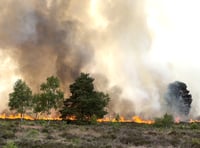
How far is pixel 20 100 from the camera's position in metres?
111

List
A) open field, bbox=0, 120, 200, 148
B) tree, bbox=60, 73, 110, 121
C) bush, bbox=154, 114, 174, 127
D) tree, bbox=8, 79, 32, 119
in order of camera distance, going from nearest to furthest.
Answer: open field, bbox=0, 120, 200, 148
tree, bbox=60, 73, 110, 121
bush, bbox=154, 114, 174, 127
tree, bbox=8, 79, 32, 119

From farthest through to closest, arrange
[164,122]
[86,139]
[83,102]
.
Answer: [164,122] → [83,102] → [86,139]

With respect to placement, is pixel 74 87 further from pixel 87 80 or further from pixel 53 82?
pixel 53 82

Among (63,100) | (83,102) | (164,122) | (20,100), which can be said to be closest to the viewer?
(83,102)

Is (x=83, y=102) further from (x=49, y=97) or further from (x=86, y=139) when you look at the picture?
(x=86, y=139)

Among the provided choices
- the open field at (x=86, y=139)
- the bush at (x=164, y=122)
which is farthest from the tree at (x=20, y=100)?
the open field at (x=86, y=139)

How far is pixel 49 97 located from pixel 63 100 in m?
3.80

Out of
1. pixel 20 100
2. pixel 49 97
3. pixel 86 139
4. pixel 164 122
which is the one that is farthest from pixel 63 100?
pixel 86 139

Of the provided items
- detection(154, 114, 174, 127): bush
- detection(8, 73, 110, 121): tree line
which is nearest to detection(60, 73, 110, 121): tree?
detection(8, 73, 110, 121): tree line

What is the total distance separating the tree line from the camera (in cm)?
8150

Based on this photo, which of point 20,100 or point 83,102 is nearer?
point 83,102

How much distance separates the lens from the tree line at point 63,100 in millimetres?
81500

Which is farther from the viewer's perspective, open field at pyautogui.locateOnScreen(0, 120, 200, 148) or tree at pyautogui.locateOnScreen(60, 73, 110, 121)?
tree at pyautogui.locateOnScreen(60, 73, 110, 121)

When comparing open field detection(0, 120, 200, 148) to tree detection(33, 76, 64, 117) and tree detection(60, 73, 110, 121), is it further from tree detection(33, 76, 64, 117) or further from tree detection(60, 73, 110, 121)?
tree detection(33, 76, 64, 117)
